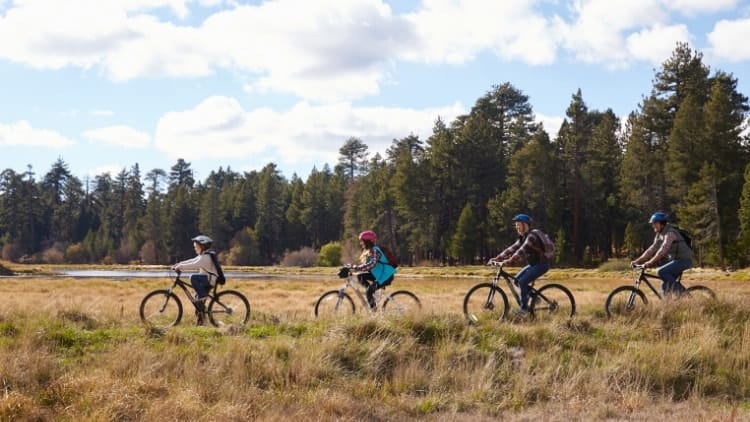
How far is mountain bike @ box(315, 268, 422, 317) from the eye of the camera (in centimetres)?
1204

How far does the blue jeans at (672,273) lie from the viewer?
11.8m

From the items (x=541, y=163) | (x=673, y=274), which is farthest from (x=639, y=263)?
(x=541, y=163)

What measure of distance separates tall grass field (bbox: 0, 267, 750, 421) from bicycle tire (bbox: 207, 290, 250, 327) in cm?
60

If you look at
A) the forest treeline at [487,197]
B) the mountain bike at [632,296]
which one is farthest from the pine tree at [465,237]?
the mountain bike at [632,296]

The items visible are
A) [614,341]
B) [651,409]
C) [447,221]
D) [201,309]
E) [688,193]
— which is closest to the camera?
[651,409]

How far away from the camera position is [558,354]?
31.3 feet

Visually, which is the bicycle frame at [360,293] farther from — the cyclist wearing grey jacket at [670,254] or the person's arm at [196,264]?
the cyclist wearing grey jacket at [670,254]

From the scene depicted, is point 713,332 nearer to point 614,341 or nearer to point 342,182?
point 614,341

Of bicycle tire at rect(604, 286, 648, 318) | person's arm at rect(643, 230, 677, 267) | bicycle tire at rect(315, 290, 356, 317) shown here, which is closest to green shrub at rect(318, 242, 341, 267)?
bicycle tire at rect(315, 290, 356, 317)

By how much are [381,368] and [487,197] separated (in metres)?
72.4

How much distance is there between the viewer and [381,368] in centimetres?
893

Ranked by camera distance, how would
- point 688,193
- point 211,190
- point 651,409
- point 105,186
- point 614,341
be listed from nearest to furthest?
1. point 651,409
2. point 614,341
3. point 688,193
4. point 211,190
5. point 105,186

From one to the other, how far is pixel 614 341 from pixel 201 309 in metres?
6.98

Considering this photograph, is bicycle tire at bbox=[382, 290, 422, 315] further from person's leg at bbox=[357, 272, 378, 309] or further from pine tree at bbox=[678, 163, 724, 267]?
pine tree at bbox=[678, 163, 724, 267]
